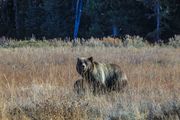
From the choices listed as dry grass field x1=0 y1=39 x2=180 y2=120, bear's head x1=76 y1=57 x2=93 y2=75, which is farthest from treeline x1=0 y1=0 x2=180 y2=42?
bear's head x1=76 y1=57 x2=93 y2=75

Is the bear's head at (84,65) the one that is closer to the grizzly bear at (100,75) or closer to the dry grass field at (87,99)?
the grizzly bear at (100,75)

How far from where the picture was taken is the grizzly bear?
9531 mm

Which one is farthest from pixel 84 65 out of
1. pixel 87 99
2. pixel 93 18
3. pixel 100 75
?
pixel 93 18

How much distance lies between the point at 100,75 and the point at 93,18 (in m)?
28.1

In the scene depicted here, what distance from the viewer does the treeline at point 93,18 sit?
3272cm

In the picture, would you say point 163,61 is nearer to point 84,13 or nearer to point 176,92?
point 176,92

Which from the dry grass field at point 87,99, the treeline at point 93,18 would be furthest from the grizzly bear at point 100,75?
the treeline at point 93,18

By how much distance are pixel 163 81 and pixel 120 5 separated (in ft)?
79.4

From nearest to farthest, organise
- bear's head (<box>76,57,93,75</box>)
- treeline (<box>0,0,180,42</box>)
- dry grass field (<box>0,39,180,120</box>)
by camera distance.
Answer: dry grass field (<box>0,39,180,120</box>) → bear's head (<box>76,57,93,75</box>) → treeline (<box>0,0,180,42</box>)

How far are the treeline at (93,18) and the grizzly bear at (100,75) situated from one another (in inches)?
855

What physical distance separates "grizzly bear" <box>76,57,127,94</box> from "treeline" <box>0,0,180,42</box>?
21.7m

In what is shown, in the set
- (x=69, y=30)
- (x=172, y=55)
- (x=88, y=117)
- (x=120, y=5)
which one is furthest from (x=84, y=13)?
(x=88, y=117)

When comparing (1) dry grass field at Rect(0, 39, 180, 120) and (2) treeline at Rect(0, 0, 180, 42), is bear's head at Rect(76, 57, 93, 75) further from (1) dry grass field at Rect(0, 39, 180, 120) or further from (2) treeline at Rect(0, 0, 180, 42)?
(2) treeline at Rect(0, 0, 180, 42)

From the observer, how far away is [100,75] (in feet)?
31.9
